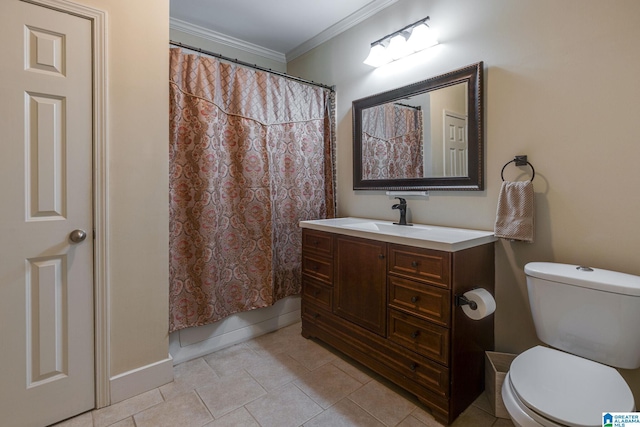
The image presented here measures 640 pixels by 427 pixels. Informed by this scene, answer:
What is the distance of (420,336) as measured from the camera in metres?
1.62

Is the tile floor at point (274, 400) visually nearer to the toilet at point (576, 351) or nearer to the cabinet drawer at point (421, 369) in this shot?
the cabinet drawer at point (421, 369)

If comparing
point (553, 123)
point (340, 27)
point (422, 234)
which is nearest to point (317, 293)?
point (422, 234)

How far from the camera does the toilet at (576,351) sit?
104 cm

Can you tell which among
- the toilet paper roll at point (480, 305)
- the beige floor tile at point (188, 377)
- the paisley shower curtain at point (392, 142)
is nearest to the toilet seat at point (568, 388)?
the toilet paper roll at point (480, 305)

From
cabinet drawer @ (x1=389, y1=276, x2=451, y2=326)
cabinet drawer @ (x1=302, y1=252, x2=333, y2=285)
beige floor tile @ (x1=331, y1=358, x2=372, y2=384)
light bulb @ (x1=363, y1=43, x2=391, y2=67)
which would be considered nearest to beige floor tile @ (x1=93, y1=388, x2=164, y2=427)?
beige floor tile @ (x1=331, y1=358, x2=372, y2=384)

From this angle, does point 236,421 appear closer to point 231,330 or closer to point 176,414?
point 176,414

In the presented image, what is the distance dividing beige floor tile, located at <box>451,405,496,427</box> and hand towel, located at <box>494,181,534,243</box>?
35.4 inches

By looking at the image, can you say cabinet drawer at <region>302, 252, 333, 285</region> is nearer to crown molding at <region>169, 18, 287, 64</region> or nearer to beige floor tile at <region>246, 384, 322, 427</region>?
beige floor tile at <region>246, 384, 322, 427</region>

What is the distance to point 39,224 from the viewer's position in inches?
57.7

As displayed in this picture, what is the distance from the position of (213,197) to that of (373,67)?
Answer: 5.19 feet

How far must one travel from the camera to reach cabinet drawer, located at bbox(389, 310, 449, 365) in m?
1.52

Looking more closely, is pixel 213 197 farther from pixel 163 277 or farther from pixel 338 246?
pixel 338 246

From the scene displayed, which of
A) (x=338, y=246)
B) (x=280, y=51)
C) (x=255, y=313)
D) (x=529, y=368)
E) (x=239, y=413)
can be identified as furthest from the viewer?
(x=280, y=51)

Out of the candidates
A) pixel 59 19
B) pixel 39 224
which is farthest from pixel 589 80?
pixel 39 224
